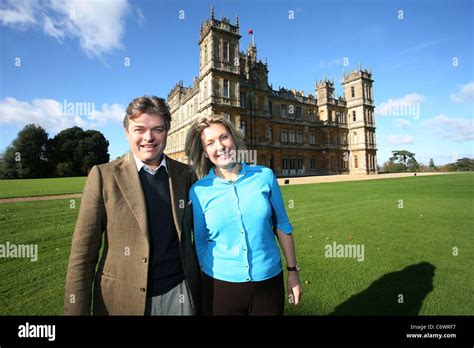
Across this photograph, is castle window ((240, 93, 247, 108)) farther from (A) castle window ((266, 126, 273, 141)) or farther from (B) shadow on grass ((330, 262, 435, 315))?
(B) shadow on grass ((330, 262, 435, 315))

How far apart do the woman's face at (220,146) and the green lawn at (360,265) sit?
2.38 metres

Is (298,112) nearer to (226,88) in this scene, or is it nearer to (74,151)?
(226,88)

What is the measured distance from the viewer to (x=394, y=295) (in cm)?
352

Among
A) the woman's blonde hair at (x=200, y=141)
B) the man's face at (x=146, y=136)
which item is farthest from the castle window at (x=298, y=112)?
the man's face at (x=146, y=136)

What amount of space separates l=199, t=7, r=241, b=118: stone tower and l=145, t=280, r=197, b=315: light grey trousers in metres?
28.1

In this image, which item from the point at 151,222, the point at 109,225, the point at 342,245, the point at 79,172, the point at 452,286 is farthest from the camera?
the point at 79,172

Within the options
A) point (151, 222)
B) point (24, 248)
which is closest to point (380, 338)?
point (151, 222)

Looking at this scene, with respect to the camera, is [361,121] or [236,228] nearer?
[236,228]

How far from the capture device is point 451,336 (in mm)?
1870

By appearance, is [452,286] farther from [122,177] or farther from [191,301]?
[122,177]

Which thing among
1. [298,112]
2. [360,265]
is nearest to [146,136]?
[360,265]

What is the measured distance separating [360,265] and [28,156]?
52.8 meters

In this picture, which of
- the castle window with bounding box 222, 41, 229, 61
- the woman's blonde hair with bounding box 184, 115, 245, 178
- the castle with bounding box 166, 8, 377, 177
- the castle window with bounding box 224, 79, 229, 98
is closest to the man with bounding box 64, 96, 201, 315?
the woman's blonde hair with bounding box 184, 115, 245, 178

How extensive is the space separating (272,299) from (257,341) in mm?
312
